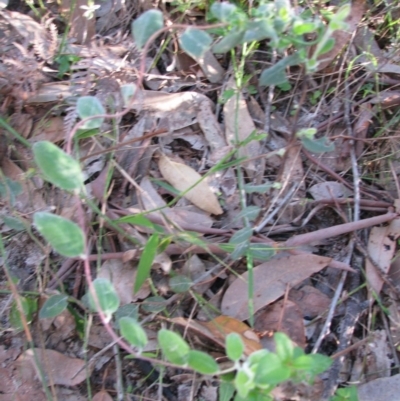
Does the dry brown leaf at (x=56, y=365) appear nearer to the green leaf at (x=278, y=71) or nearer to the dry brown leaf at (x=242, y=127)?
the dry brown leaf at (x=242, y=127)

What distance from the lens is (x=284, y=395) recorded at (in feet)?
3.91

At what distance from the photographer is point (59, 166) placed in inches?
38.0

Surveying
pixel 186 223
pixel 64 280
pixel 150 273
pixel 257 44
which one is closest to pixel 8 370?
pixel 64 280

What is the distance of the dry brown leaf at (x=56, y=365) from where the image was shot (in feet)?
4.38

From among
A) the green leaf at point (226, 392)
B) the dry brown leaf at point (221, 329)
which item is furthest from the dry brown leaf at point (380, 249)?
the green leaf at point (226, 392)

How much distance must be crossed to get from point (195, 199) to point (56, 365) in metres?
0.60

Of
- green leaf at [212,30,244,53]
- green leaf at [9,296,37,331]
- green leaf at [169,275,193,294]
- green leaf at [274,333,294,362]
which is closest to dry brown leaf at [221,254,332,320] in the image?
green leaf at [169,275,193,294]

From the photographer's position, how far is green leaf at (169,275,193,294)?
1316 millimetres

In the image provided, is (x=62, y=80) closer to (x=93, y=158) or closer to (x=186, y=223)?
(x=93, y=158)

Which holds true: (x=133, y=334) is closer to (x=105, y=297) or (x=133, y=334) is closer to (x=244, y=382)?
(x=105, y=297)

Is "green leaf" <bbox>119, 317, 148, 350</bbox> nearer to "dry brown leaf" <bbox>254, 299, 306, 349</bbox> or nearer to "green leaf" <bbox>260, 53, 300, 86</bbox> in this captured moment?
"dry brown leaf" <bbox>254, 299, 306, 349</bbox>

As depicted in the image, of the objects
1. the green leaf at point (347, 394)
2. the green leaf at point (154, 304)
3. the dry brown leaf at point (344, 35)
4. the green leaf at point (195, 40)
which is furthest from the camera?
the dry brown leaf at point (344, 35)

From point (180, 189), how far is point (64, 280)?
0.42 metres

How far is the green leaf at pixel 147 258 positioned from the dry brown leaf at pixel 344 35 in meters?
0.77
